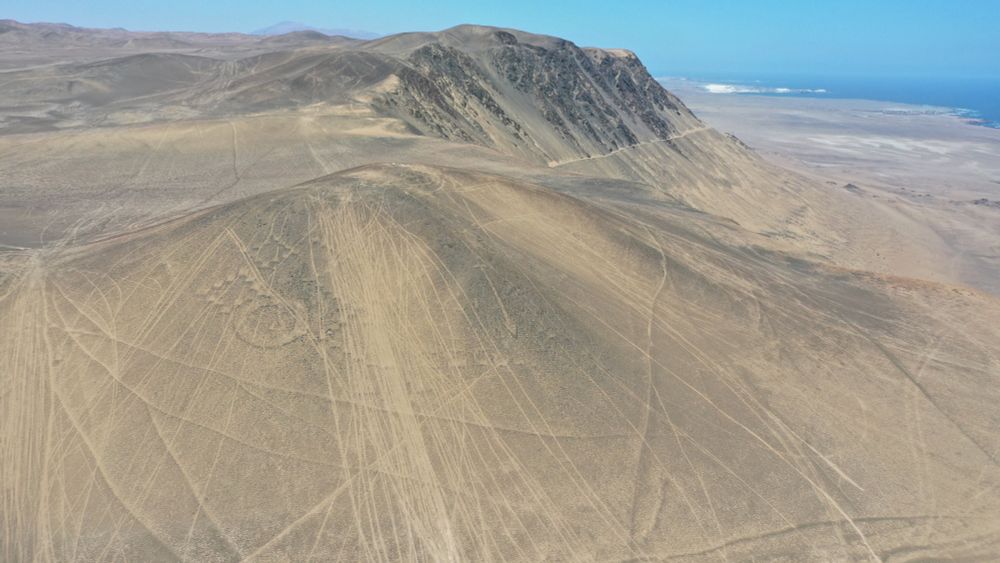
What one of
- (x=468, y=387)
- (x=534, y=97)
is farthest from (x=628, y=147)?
(x=468, y=387)

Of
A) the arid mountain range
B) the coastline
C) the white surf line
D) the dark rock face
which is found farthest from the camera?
the coastline

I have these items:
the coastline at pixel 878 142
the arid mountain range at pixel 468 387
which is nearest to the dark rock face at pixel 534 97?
the arid mountain range at pixel 468 387

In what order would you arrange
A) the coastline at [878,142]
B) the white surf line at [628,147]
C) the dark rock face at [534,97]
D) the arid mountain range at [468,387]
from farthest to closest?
the coastline at [878,142], the white surf line at [628,147], the dark rock face at [534,97], the arid mountain range at [468,387]

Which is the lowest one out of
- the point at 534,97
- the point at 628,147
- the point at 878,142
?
the point at 628,147

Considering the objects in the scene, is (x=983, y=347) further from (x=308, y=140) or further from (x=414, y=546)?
(x=308, y=140)

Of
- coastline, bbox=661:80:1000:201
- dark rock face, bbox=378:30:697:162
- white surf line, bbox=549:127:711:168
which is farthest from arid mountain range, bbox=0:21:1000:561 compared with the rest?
coastline, bbox=661:80:1000:201

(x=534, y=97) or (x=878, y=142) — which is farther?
(x=878, y=142)

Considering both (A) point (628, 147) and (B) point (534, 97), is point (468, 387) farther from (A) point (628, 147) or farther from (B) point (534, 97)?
(A) point (628, 147)

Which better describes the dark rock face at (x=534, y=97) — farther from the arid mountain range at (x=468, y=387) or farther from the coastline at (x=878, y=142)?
the coastline at (x=878, y=142)

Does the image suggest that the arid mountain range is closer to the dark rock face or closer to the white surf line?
the dark rock face
